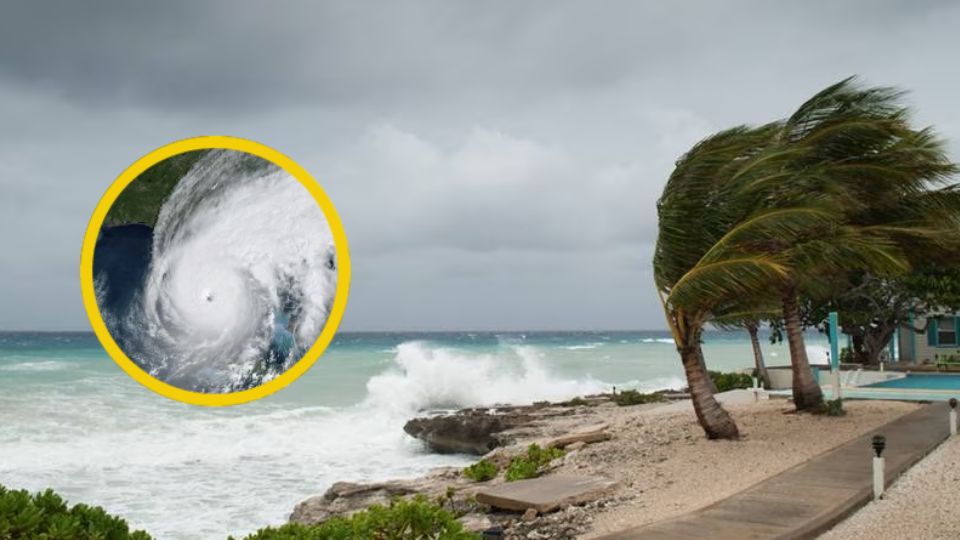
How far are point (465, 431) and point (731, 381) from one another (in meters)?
9.41

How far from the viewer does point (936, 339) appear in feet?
105

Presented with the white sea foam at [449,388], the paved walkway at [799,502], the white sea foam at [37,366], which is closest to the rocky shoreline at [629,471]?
the paved walkway at [799,502]

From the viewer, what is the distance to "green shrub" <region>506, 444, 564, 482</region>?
1230 cm

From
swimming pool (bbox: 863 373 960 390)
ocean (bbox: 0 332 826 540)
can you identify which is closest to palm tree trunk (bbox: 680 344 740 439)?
ocean (bbox: 0 332 826 540)

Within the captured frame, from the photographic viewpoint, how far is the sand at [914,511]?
7.46 m

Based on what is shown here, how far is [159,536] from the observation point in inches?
517

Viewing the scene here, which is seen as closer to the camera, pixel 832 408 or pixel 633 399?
pixel 832 408

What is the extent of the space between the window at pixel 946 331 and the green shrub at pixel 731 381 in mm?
11022

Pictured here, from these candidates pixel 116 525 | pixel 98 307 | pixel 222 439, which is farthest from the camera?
pixel 222 439

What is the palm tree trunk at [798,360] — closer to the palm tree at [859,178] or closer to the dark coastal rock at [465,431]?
the palm tree at [859,178]

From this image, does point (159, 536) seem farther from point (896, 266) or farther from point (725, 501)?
point (896, 266)

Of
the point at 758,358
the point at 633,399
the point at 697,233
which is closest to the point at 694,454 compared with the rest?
the point at 697,233

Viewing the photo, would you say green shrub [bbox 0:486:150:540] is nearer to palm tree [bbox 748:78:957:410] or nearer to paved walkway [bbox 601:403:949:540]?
paved walkway [bbox 601:403:949:540]

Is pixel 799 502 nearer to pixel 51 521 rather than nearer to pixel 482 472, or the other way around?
pixel 482 472
